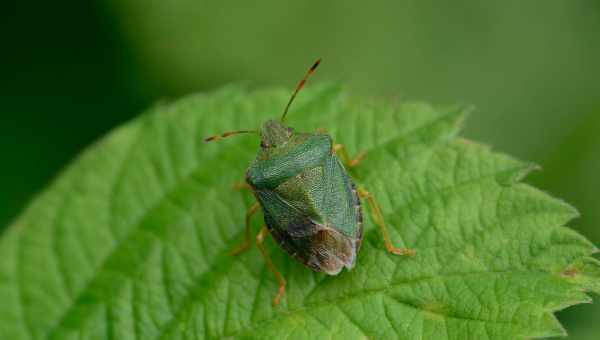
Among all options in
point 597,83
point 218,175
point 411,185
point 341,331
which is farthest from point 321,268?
point 597,83

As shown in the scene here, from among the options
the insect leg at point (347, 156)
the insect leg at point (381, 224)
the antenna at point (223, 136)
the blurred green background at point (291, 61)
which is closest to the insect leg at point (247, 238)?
the antenna at point (223, 136)

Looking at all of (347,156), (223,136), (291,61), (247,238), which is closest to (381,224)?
(347,156)

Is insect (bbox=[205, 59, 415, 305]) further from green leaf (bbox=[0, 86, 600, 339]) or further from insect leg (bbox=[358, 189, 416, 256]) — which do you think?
green leaf (bbox=[0, 86, 600, 339])

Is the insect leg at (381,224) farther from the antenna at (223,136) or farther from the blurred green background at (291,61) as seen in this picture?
the blurred green background at (291,61)

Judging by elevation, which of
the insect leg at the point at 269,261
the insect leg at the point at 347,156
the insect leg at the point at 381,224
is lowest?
the insect leg at the point at 269,261

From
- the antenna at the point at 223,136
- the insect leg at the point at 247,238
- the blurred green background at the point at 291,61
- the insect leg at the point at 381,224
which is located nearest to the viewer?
the insect leg at the point at 381,224

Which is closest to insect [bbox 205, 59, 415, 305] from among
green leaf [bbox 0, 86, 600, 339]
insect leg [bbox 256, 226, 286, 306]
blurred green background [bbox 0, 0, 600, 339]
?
insect leg [bbox 256, 226, 286, 306]

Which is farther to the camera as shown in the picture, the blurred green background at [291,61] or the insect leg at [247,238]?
the blurred green background at [291,61]

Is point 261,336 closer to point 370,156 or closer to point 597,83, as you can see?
point 370,156
